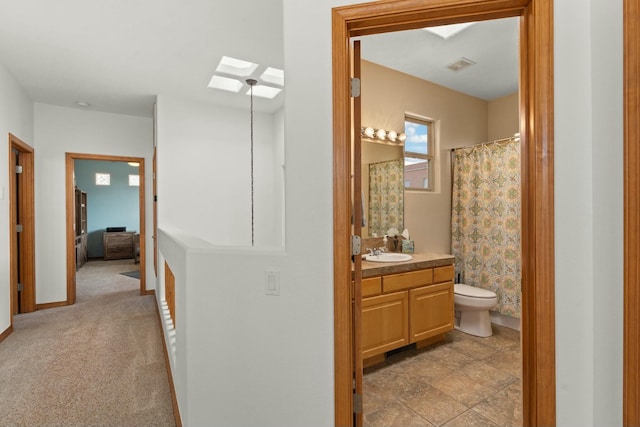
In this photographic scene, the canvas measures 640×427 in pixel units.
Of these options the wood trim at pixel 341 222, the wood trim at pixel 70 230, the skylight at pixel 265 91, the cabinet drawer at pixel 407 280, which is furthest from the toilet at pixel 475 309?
the wood trim at pixel 70 230

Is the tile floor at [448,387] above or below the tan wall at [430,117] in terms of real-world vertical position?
below

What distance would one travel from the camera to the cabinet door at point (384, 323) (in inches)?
92.5

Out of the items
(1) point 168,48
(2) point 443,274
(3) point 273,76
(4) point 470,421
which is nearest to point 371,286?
(2) point 443,274

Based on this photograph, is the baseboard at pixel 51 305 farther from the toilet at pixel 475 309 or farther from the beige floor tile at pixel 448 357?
the toilet at pixel 475 309

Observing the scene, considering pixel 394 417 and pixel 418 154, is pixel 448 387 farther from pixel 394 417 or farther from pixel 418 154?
pixel 418 154

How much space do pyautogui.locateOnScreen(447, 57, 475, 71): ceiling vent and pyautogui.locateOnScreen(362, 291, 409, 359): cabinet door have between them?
7.34ft

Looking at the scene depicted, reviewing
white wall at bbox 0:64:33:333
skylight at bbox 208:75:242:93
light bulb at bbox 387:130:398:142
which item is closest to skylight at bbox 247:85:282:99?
skylight at bbox 208:75:242:93

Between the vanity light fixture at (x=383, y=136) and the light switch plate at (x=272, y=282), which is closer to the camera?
the light switch plate at (x=272, y=282)

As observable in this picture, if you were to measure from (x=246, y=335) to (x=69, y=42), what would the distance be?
281cm

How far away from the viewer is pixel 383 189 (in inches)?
127

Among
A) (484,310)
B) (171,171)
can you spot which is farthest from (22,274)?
(484,310)

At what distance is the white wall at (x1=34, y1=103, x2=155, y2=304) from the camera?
13.2 ft

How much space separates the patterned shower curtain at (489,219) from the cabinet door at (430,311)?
878 millimetres

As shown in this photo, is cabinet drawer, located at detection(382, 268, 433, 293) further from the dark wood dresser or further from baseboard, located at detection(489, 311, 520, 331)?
the dark wood dresser
